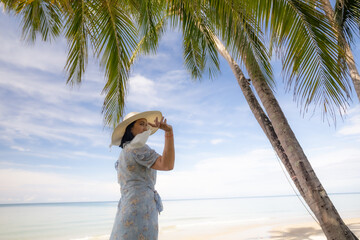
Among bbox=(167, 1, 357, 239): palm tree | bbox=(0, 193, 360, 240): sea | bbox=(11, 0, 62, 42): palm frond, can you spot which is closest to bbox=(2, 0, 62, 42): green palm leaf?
bbox=(11, 0, 62, 42): palm frond

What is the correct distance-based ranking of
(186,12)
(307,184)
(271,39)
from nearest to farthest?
(307,184), (271,39), (186,12)

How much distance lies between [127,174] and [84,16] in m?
2.99

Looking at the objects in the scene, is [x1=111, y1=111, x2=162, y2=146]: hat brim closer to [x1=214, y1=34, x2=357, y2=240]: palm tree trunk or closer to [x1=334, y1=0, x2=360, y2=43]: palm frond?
[x1=214, y1=34, x2=357, y2=240]: palm tree trunk

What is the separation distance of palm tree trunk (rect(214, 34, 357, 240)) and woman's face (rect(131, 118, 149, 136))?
1589 mm

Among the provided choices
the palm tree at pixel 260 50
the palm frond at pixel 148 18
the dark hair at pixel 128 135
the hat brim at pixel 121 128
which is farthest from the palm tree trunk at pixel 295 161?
the palm frond at pixel 148 18

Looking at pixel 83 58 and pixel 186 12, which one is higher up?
pixel 186 12

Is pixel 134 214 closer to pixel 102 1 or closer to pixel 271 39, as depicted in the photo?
pixel 271 39

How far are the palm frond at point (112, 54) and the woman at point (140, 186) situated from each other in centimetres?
233

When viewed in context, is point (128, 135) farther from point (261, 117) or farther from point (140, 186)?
point (261, 117)

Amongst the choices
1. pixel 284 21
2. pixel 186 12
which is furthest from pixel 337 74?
pixel 186 12

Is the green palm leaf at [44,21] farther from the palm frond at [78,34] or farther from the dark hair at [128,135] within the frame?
the dark hair at [128,135]

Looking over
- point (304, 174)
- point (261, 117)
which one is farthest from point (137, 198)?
point (261, 117)

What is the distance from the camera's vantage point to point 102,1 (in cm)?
411

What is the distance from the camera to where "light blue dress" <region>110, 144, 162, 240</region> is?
172 centimetres
